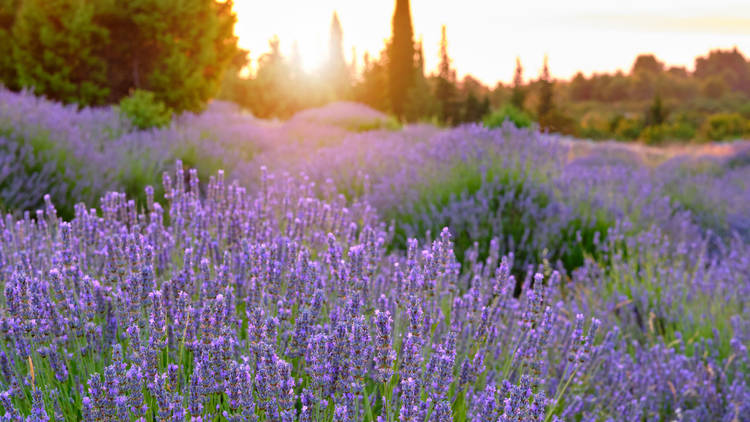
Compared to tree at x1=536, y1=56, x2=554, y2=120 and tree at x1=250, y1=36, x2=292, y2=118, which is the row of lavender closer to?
tree at x1=536, y1=56, x2=554, y2=120

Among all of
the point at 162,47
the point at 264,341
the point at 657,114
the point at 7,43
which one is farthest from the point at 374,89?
the point at 264,341

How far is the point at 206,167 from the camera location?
672cm

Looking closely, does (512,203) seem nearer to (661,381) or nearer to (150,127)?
(661,381)

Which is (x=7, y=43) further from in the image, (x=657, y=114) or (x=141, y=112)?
(x=657, y=114)

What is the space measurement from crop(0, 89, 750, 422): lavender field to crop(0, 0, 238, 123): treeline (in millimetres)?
3372

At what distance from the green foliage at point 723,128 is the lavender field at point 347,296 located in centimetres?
2335

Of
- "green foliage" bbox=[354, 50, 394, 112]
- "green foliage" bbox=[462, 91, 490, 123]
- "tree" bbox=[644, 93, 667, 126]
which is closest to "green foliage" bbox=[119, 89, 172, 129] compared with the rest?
"green foliage" bbox=[462, 91, 490, 123]

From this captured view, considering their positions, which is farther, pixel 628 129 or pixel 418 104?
pixel 628 129

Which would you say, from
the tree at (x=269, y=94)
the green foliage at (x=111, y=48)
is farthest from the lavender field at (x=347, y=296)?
the tree at (x=269, y=94)

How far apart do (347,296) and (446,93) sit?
24.8m

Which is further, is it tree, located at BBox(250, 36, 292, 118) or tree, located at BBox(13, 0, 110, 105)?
tree, located at BBox(250, 36, 292, 118)

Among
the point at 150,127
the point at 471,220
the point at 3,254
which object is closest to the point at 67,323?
the point at 3,254

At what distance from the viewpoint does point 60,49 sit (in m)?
9.64

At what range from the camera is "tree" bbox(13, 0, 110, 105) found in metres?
9.41
